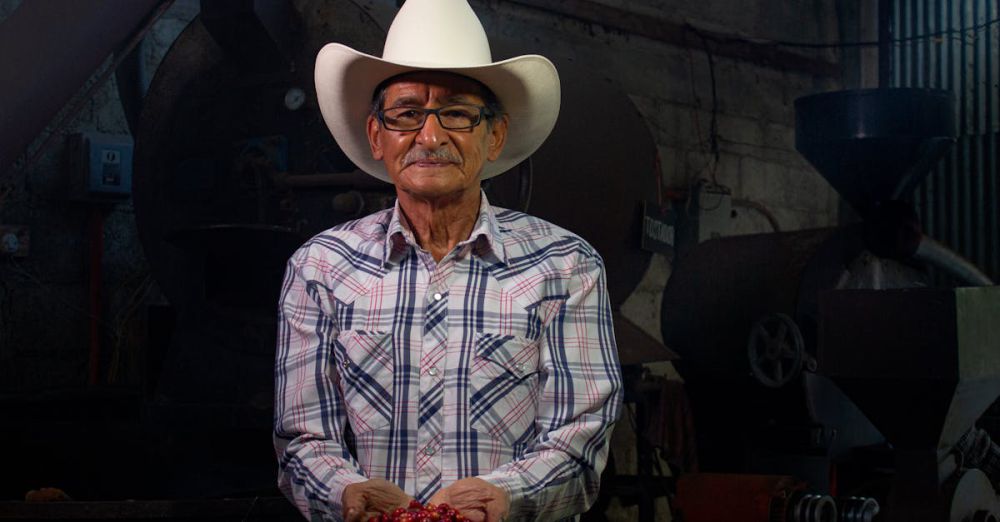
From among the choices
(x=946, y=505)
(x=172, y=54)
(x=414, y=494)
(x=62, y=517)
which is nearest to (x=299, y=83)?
(x=172, y=54)

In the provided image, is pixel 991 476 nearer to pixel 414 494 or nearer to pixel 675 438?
pixel 675 438

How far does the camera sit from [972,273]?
20.6 ft

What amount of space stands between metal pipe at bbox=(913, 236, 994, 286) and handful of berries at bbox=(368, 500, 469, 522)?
4.54m

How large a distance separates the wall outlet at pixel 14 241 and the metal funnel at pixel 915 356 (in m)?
3.10

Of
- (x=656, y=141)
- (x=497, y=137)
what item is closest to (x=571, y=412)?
(x=497, y=137)

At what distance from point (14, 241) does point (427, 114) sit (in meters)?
3.12

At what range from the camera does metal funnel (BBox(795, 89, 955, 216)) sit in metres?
5.55

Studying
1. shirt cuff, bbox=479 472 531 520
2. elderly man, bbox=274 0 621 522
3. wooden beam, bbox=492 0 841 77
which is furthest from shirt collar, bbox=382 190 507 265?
wooden beam, bbox=492 0 841 77

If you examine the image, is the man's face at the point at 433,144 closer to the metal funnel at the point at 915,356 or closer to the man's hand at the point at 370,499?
the man's hand at the point at 370,499

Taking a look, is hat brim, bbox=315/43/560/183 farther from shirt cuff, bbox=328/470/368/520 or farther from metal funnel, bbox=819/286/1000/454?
metal funnel, bbox=819/286/1000/454

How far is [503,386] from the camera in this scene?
2.06m

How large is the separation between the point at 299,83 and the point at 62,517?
173cm

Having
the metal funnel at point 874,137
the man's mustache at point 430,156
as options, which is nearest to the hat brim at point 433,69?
the man's mustache at point 430,156

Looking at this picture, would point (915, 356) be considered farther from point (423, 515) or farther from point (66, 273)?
point (66, 273)
